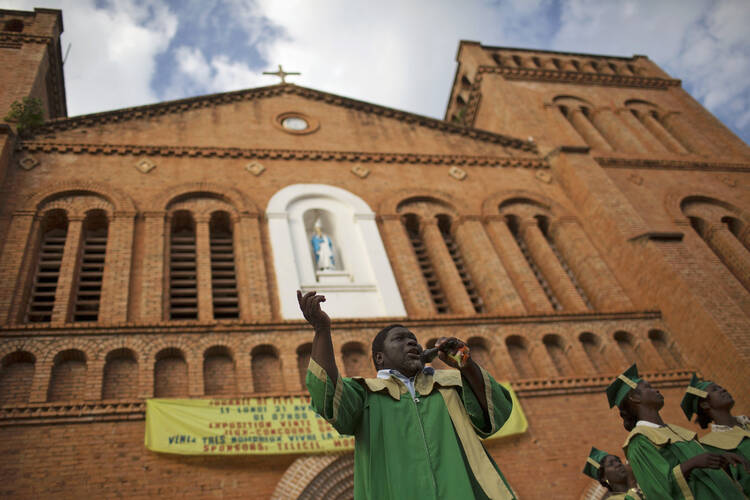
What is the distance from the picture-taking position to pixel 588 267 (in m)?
12.9

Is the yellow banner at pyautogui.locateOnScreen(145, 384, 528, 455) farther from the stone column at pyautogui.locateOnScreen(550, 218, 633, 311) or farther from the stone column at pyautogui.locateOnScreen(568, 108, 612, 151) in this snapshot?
the stone column at pyautogui.locateOnScreen(568, 108, 612, 151)

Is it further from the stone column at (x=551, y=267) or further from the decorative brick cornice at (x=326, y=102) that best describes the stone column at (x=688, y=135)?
the stone column at (x=551, y=267)

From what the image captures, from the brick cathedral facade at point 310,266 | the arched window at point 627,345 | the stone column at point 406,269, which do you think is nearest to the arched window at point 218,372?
the brick cathedral facade at point 310,266

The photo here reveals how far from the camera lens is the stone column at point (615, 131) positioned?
17000 mm

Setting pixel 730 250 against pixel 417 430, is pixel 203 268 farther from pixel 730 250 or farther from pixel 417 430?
pixel 730 250

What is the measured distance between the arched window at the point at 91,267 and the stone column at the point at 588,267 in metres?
8.94

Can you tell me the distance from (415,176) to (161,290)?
254 inches

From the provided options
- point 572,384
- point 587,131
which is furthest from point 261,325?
point 587,131

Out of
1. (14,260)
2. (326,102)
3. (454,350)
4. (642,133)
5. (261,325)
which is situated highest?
(326,102)

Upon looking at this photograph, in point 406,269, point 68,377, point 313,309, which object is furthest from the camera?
point 406,269

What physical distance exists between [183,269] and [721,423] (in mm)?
8899

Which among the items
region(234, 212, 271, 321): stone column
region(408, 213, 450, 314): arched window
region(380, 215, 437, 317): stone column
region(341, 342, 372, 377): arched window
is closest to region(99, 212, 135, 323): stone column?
region(234, 212, 271, 321): stone column

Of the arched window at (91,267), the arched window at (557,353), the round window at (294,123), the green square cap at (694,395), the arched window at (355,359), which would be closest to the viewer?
the green square cap at (694,395)

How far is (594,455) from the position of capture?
6793 millimetres
